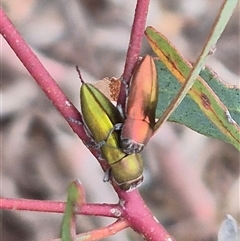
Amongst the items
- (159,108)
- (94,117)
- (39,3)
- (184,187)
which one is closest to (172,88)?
(159,108)

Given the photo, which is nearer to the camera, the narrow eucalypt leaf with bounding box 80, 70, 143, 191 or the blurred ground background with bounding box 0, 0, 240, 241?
the narrow eucalypt leaf with bounding box 80, 70, 143, 191

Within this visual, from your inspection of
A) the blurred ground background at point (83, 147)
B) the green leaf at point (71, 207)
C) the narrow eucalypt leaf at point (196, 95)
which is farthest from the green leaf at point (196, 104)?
the blurred ground background at point (83, 147)

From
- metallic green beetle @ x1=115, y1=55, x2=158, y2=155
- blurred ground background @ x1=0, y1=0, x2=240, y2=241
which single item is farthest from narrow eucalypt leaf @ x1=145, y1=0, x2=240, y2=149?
blurred ground background @ x1=0, y1=0, x2=240, y2=241

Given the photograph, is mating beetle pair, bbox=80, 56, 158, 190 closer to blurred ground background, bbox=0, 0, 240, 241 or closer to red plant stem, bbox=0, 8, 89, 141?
red plant stem, bbox=0, 8, 89, 141

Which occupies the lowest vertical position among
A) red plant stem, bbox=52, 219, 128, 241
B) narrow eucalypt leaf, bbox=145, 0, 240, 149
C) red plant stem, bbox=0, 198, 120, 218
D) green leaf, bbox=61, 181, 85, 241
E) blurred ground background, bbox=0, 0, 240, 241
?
green leaf, bbox=61, 181, 85, 241

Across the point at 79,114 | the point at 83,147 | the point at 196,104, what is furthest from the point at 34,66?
the point at 83,147

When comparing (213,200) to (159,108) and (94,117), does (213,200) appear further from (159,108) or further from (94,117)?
(94,117)

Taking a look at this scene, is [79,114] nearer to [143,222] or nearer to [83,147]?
[143,222]
